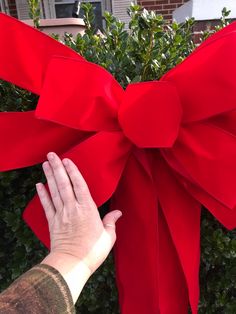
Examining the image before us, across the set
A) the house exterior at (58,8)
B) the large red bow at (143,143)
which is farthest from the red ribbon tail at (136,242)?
the house exterior at (58,8)

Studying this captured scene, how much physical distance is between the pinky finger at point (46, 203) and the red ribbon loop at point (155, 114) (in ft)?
0.86

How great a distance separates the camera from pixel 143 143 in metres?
0.86

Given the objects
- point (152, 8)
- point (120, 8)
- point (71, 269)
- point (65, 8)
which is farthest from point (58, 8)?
point (71, 269)

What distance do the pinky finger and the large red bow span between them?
0.05 meters

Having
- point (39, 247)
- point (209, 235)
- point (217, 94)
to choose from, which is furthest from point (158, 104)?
point (39, 247)

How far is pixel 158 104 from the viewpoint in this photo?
0.83 metres

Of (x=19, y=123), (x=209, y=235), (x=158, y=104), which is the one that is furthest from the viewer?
(x=209, y=235)

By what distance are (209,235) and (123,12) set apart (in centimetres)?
509

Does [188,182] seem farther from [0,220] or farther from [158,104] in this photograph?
[0,220]

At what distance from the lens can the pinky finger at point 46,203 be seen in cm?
92

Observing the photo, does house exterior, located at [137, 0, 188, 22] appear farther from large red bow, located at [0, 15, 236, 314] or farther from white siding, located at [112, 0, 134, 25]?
large red bow, located at [0, 15, 236, 314]

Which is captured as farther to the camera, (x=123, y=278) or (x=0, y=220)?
(x=0, y=220)

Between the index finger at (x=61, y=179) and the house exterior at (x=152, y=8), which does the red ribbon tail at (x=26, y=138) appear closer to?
the index finger at (x=61, y=179)

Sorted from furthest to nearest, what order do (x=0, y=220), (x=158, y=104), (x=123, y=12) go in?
(x=123, y=12) < (x=0, y=220) < (x=158, y=104)
